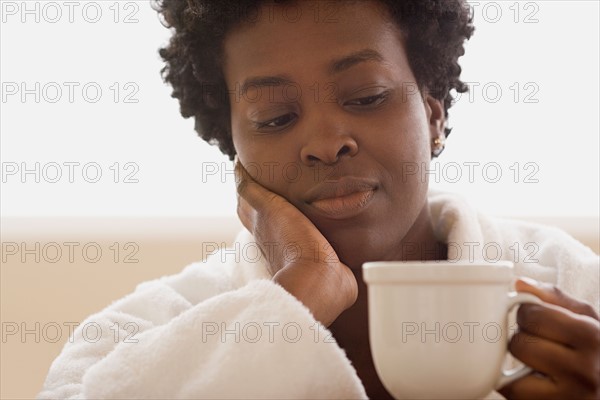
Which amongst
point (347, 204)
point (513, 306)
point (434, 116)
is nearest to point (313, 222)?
point (347, 204)

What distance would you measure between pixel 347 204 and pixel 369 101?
153 millimetres

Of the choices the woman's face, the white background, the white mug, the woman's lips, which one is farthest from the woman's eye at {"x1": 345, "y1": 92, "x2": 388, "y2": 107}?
the white background

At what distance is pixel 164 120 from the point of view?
5.98ft

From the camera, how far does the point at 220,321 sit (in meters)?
0.74

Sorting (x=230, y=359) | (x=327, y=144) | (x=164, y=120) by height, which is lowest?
(x=230, y=359)

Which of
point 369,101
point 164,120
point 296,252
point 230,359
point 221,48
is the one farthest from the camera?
point 164,120

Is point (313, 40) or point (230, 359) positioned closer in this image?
point (230, 359)

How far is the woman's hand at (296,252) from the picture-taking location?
82 centimetres

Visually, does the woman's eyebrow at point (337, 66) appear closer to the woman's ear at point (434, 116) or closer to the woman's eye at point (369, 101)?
the woman's eye at point (369, 101)

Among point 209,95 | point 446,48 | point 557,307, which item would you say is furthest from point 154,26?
point 557,307

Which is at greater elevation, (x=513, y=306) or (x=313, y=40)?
(x=313, y=40)

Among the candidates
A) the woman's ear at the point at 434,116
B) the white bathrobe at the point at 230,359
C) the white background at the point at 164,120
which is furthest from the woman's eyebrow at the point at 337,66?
the white background at the point at 164,120

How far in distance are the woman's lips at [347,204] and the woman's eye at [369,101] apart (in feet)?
0.41

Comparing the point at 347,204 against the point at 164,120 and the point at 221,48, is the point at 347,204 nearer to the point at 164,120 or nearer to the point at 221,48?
the point at 221,48
